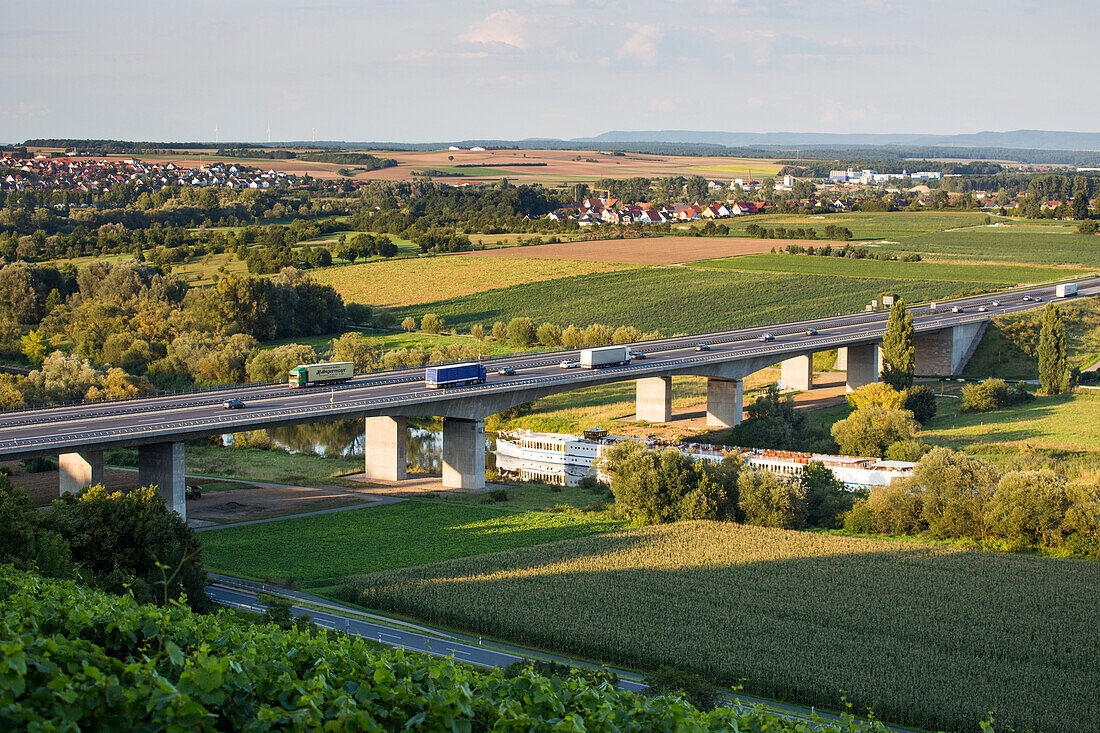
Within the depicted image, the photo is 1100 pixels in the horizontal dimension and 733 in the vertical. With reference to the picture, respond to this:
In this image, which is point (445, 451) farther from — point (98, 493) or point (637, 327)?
point (637, 327)

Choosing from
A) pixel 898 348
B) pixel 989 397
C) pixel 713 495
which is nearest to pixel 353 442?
pixel 713 495

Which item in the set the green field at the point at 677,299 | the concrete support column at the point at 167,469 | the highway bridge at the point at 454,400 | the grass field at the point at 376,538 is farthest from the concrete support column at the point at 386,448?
the green field at the point at 677,299

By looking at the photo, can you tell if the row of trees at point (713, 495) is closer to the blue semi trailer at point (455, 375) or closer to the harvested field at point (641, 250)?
the blue semi trailer at point (455, 375)

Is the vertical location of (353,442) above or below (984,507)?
below

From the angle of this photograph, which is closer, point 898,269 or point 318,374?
point 318,374

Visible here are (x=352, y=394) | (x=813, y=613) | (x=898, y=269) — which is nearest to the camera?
(x=813, y=613)

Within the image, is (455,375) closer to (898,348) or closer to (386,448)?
(386,448)

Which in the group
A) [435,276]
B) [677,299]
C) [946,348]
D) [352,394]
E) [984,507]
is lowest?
[984,507]

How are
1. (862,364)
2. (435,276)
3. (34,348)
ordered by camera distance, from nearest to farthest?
1. (862,364)
2. (34,348)
3. (435,276)
